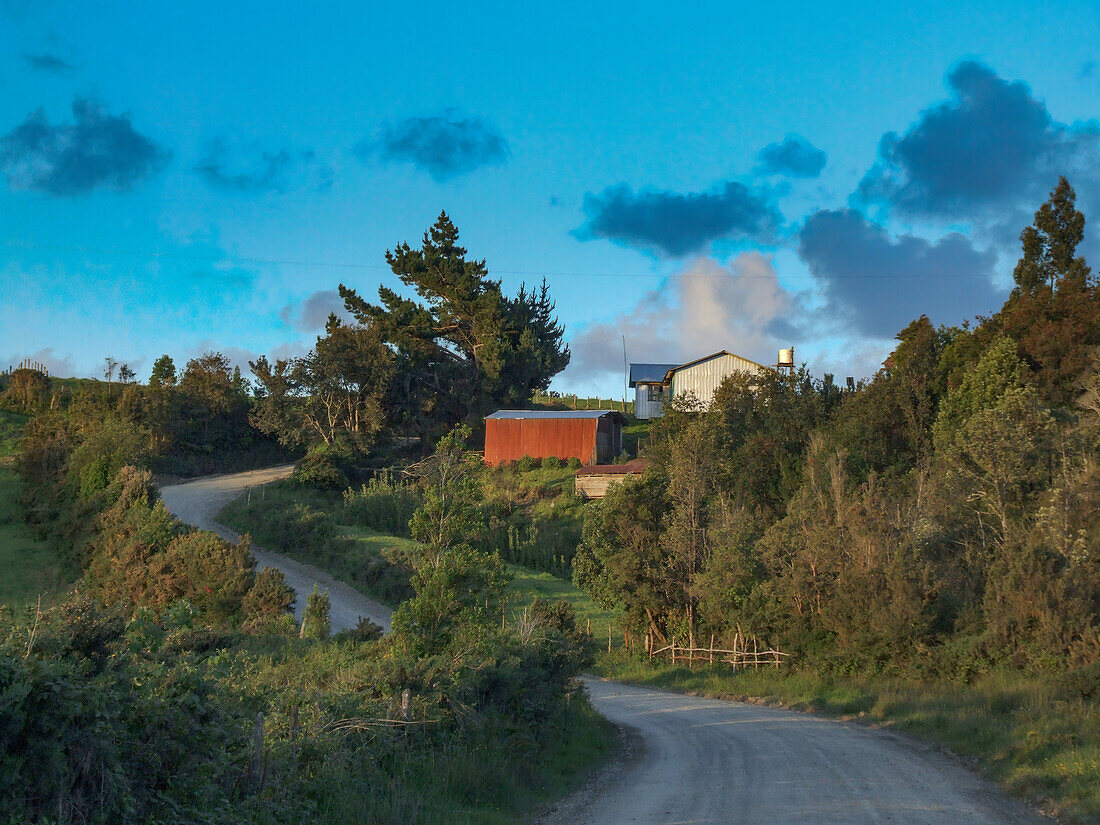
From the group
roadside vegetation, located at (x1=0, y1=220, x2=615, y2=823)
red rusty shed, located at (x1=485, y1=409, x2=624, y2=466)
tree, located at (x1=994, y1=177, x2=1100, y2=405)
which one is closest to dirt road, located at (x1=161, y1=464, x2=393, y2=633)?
roadside vegetation, located at (x1=0, y1=220, x2=615, y2=823)

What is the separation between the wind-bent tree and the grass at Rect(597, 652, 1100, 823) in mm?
39163

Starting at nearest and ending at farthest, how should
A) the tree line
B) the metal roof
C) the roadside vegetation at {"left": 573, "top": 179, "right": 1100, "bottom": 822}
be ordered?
1. the roadside vegetation at {"left": 573, "top": 179, "right": 1100, "bottom": 822}
2. the tree line
3. the metal roof

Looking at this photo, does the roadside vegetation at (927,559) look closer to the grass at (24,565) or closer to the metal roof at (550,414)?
the metal roof at (550,414)

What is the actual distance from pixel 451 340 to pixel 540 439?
46.7 feet

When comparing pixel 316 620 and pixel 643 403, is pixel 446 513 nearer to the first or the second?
pixel 316 620

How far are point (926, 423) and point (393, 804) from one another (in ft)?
104

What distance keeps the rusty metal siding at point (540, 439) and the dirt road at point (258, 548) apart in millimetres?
13749

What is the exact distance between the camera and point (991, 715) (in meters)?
14.8

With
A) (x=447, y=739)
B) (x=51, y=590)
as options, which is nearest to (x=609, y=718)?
(x=447, y=739)

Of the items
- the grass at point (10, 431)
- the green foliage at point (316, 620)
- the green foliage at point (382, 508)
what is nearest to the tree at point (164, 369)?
the grass at point (10, 431)

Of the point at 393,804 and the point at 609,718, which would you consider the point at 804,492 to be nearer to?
the point at 609,718

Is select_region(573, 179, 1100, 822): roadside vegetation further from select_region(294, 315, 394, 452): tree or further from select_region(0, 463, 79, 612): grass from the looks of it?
select_region(294, 315, 394, 452): tree

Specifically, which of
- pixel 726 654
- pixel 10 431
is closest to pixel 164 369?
pixel 10 431

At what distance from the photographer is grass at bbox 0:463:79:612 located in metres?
31.6
